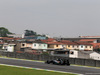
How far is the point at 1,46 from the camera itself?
354ft

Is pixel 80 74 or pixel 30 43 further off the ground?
pixel 30 43

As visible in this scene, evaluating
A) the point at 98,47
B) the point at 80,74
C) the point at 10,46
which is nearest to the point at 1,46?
the point at 10,46

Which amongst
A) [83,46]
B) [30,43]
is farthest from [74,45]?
[30,43]

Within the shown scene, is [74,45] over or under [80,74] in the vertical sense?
over

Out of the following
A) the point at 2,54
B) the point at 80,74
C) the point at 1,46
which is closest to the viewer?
the point at 80,74

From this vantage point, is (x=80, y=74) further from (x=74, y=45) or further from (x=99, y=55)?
(x=74, y=45)

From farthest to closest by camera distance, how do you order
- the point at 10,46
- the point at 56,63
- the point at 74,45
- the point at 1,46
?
1. the point at 1,46
2. the point at 74,45
3. the point at 10,46
4. the point at 56,63

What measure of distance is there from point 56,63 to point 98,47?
73.3m

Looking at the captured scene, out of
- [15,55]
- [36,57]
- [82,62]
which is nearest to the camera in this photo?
[82,62]

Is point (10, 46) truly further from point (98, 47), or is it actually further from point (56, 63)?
point (56, 63)

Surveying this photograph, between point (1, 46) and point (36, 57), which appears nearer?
point (36, 57)

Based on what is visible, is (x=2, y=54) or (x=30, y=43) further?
(x=30, y=43)

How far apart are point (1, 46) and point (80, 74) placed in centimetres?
8802

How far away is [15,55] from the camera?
2203 inches
